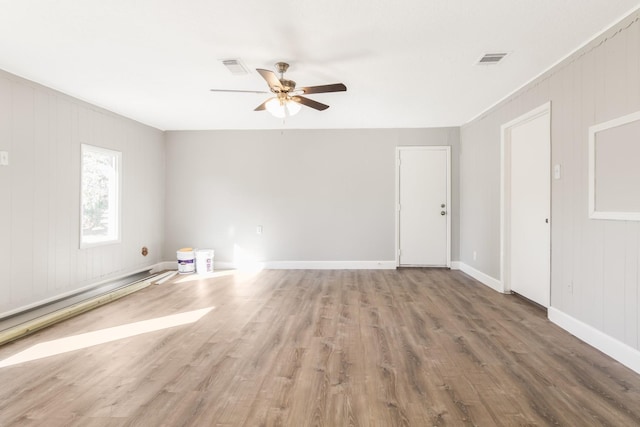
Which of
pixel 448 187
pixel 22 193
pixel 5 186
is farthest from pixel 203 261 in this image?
pixel 448 187

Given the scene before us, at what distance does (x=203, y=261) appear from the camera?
5.14 m

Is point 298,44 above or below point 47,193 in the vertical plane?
above

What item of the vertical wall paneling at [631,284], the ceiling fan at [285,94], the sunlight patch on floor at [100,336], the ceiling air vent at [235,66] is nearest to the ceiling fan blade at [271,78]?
the ceiling fan at [285,94]

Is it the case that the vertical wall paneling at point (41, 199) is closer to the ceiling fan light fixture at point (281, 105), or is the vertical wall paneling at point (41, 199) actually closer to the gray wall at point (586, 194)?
the ceiling fan light fixture at point (281, 105)

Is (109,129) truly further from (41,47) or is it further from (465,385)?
(465,385)

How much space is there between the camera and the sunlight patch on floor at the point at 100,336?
2.33 metres

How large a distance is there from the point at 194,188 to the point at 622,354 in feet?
18.9

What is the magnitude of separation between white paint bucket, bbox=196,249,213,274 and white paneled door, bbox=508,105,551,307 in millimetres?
4479

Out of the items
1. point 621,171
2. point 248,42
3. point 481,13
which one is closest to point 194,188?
point 248,42

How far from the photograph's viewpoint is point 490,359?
2.25m

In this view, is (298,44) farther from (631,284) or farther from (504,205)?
(504,205)

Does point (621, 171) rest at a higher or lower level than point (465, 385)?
higher

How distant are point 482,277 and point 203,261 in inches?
173

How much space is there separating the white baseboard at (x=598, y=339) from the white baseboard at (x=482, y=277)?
1.00m
